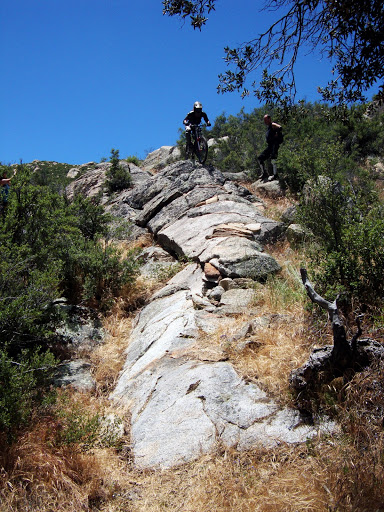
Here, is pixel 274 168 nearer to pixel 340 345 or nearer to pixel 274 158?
pixel 274 158

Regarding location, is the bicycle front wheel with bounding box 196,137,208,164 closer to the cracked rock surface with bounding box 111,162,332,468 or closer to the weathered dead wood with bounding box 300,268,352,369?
the cracked rock surface with bounding box 111,162,332,468

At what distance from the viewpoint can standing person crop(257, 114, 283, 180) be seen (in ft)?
41.9

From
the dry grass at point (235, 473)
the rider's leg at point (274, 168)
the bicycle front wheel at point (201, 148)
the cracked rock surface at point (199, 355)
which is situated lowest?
the dry grass at point (235, 473)

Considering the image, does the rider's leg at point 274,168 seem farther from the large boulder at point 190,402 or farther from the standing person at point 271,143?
the large boulder at point 190,402

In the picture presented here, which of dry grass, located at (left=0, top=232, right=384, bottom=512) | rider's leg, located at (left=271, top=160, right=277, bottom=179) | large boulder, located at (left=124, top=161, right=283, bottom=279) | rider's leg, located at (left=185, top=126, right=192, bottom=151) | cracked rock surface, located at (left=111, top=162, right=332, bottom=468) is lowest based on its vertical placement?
dry grass, located at (left=0, top=232, right=384, bottom=512)

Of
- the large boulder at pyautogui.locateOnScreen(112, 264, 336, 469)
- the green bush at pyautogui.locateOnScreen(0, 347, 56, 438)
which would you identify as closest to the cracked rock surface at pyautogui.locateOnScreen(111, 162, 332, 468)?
the large boulder at pyautogui.locateOnScreen(112, 264, 336, 469)

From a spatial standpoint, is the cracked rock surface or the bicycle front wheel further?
the bicycle front wheel

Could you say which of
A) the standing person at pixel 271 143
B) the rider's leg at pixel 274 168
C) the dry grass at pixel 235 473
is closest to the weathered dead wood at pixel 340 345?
the dry grass at pixel 235 473

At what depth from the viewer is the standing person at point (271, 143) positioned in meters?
12.8

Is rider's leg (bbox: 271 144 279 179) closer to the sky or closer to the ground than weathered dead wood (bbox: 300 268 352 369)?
closer to the sky

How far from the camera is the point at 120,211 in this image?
1278cm

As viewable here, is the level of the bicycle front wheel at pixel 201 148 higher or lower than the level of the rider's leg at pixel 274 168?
higher

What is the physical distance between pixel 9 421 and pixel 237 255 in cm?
A: 415

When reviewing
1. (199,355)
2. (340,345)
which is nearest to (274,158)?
(199,355)
